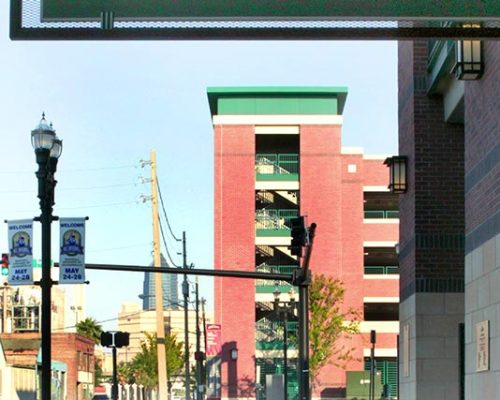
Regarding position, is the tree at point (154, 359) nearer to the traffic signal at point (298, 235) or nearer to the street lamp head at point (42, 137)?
the traffic signal at point (298, 235)

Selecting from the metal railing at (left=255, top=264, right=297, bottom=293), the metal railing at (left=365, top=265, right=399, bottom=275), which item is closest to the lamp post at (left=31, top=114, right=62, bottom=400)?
the metal railing at (left=255, top=264, right=297, bottom=293)

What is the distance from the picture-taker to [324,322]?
77.8m

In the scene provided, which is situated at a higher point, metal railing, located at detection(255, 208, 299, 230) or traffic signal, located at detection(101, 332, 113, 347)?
metal railing, located at detection(255, 208, 299, 230)

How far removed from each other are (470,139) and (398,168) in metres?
5.61

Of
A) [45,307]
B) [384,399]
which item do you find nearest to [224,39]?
[45,307]

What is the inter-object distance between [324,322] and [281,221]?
28.7 ft

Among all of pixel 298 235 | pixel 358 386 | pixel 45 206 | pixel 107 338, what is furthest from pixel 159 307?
pixel 45 206

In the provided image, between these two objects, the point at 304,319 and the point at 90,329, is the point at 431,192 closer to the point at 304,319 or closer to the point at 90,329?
the point at 304,319

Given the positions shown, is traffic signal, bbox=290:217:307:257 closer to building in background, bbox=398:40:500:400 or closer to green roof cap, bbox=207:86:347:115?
building in background, bbox=398:40:500:400

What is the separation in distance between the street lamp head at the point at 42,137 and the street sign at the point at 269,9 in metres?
9.76

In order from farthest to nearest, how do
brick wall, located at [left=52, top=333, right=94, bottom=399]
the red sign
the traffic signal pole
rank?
brick wall, located at [left=52, top=333, right=94, bottom=399]
the red sign
the traffic signal pole

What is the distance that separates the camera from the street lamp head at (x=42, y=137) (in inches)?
786

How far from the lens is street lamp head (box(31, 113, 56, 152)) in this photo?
1995cm

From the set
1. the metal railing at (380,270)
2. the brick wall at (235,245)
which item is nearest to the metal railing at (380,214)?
the metal railing at (380,270)
